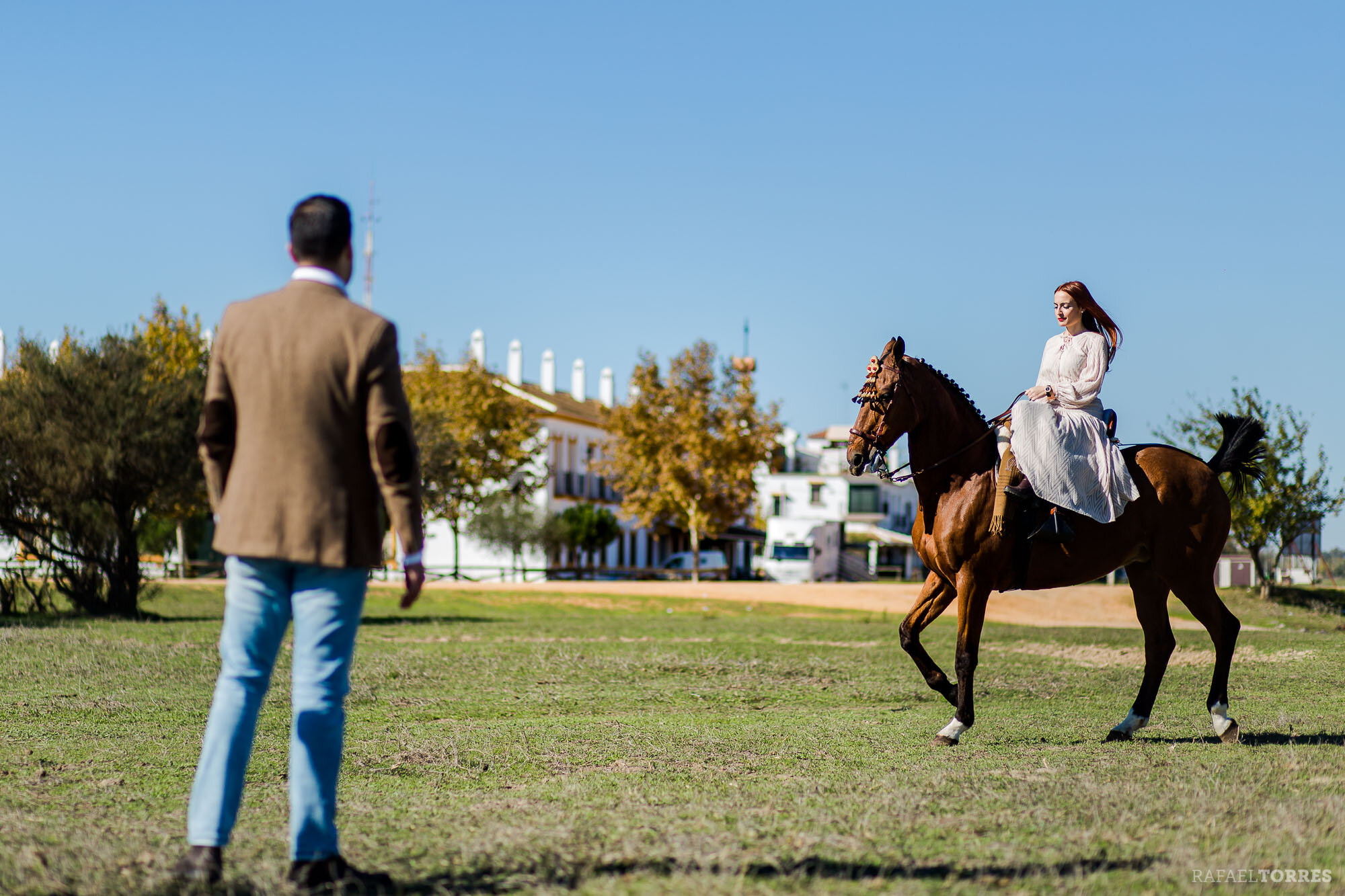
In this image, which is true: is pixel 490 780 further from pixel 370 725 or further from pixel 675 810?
pixel 370 725

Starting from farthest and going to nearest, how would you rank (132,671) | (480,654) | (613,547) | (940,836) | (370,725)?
(613,547) → (480,654) → (132,671) → (370,725) → (940,836)

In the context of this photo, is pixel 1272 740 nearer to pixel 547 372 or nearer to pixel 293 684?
pixel 293 684

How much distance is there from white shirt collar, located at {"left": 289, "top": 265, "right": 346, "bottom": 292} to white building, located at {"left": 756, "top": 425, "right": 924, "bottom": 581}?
62.0 meters

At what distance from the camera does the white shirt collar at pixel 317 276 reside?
14.9 feet

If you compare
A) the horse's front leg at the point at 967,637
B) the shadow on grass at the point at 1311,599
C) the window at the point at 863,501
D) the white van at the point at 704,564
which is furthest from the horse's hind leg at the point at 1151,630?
the window at the point at 863,501

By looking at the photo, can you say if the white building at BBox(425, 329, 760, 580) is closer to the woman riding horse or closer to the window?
the window

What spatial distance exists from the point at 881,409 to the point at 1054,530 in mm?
1313

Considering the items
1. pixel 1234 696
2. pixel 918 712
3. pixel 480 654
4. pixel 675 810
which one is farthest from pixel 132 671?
pixel 1234 696

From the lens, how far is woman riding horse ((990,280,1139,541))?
8.70m

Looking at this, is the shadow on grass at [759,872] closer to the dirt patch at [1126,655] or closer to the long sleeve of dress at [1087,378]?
the long sleeve of dress at [1087,378]

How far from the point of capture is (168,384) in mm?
22938

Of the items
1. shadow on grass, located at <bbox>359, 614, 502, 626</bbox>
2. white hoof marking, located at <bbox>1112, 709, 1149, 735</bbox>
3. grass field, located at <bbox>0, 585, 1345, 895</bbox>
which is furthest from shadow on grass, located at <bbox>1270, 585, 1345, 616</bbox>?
white hoof marking, located at <bbox>1112, 709, 1149, 735</bbox>

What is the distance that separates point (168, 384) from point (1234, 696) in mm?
17365

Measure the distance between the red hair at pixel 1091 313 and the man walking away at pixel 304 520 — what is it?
18.8 ft
